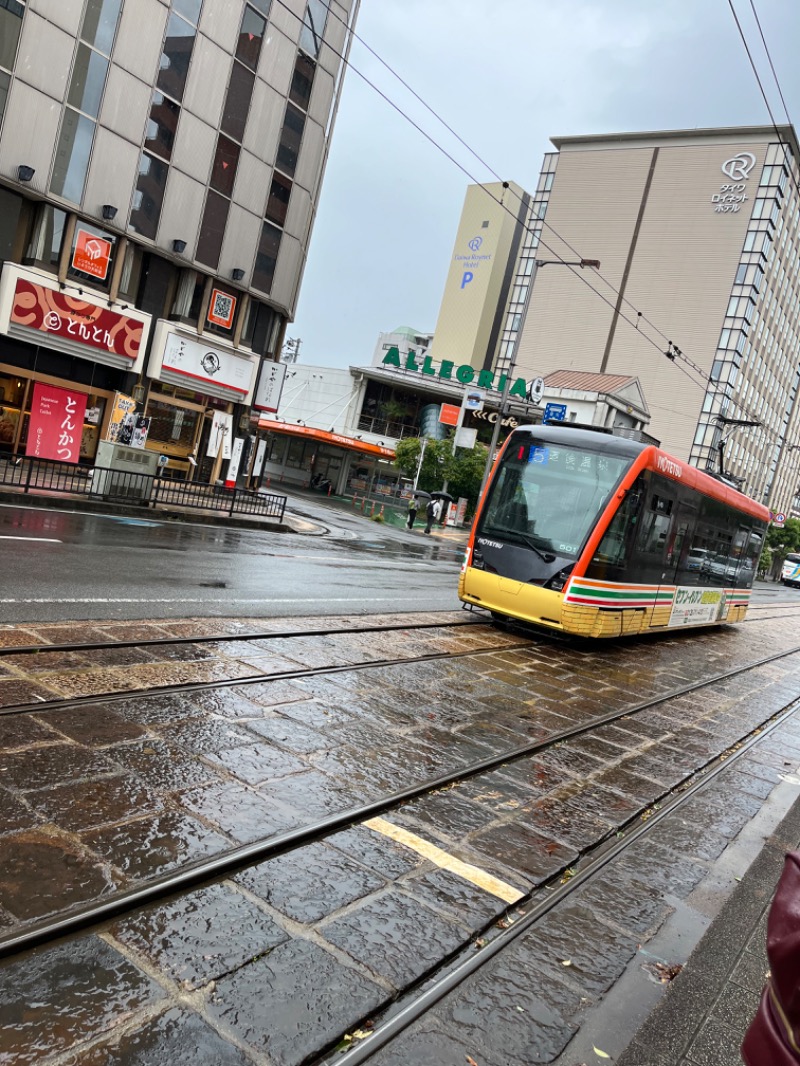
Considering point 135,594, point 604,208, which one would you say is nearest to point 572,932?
point 135,594

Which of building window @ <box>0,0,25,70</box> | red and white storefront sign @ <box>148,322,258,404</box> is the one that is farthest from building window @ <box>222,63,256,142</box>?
building window @ <box>0,0,25,70</box>

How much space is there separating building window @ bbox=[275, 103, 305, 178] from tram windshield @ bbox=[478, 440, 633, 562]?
2013cm

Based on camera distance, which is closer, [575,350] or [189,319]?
[189,319]

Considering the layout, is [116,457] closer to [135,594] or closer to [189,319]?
[189,319]

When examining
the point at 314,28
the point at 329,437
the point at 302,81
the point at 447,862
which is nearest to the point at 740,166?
the point at 329,437

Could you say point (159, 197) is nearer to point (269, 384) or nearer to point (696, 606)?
point (269, 384)

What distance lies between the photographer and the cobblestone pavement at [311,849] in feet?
9.34

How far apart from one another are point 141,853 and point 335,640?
5402 millimetres

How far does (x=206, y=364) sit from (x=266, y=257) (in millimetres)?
4569

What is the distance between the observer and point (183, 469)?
27.4m

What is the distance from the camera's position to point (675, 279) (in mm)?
73188

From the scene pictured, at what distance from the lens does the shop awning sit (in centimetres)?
5428

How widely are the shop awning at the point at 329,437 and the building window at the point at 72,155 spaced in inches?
1289

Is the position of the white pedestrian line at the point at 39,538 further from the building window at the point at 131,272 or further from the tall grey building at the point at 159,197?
the building window at the point at 131,272
